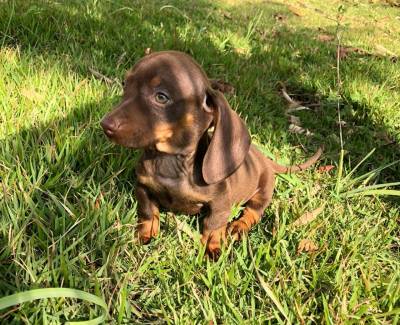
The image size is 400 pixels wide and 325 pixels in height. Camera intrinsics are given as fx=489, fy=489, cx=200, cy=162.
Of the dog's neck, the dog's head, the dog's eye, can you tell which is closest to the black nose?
the dog's head

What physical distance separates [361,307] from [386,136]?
2000 millimetres

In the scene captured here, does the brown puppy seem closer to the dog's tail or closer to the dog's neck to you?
the dog's neck

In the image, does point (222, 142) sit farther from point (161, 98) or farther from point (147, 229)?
point (147, 229)

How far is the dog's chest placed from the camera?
7.78 feet

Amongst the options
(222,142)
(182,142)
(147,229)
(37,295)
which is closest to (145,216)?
(147,229)

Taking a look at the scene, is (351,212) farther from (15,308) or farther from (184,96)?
(15,308)

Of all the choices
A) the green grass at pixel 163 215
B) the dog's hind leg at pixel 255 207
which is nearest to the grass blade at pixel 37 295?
the green grass at pixel 163 215

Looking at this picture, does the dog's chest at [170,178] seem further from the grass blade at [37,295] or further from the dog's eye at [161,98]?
the grass blade at [37,295]

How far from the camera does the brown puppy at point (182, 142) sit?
80.4 inches

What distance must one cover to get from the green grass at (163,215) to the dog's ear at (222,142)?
412 millimetres

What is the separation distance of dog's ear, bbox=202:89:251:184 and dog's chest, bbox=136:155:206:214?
152 millimetres

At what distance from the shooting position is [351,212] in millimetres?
2795

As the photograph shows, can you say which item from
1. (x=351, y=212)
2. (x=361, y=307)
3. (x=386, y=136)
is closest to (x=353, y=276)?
(x=361, y=307)

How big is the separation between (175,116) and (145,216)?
65 cm
